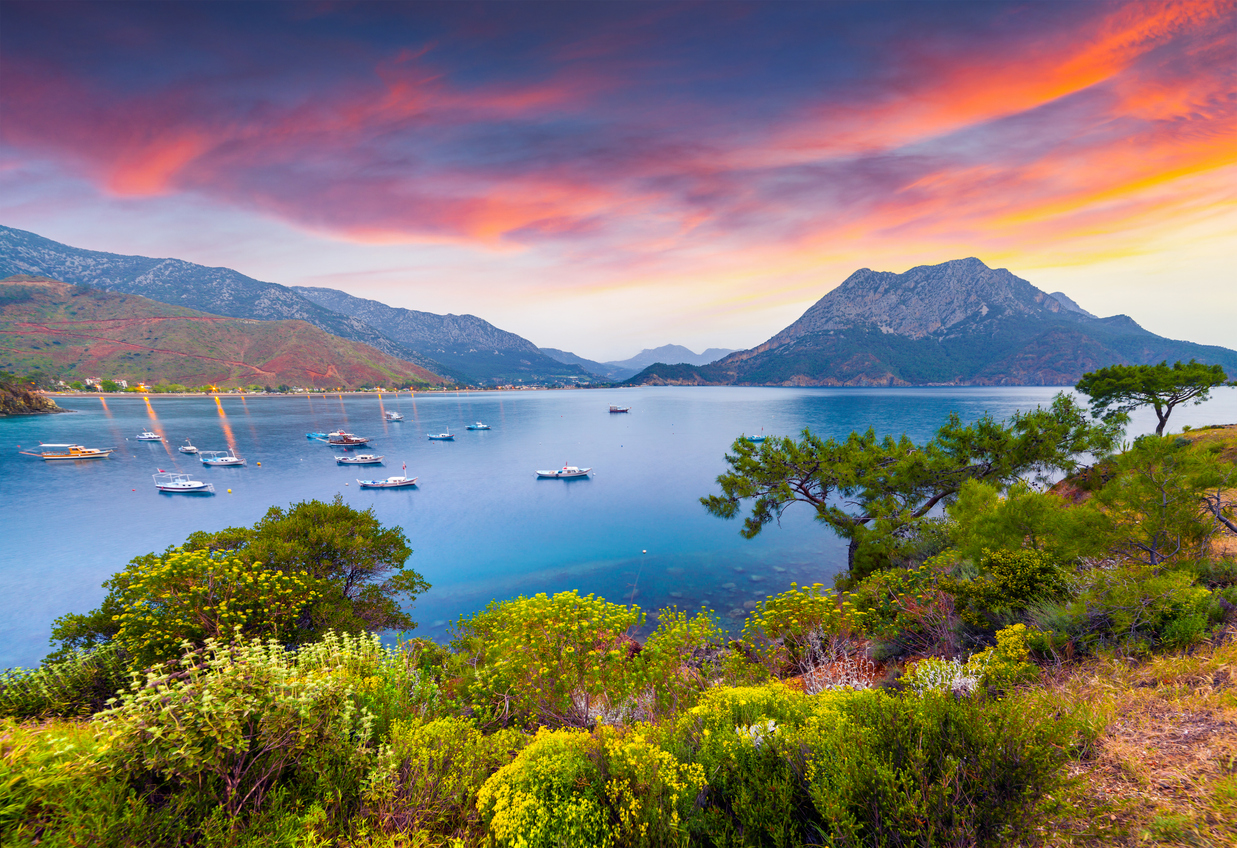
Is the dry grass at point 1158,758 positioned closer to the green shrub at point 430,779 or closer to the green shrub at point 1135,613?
the green shrub at point 1135,613

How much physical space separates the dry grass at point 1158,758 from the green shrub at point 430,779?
295 inches

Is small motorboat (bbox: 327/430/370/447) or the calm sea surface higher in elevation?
small motorboat (bbox: 327/430/370/447)

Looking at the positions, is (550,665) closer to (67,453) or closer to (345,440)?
(345,440)

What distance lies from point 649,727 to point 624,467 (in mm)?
61122

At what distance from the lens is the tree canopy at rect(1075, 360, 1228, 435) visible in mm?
32875

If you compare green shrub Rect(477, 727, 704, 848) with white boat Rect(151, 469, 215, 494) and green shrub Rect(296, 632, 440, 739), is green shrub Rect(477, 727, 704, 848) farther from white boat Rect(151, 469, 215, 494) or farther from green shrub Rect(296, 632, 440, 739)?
white boat Rect(151, 469, 215, 494)

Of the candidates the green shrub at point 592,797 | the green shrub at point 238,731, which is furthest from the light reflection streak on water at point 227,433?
the green shrub at point 592,797

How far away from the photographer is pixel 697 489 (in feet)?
181

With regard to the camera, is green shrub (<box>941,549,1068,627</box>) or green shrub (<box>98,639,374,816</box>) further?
green shrub (<box>941,549,1068,627</box>)

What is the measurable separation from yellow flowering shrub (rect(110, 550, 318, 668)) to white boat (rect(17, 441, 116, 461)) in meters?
89.6

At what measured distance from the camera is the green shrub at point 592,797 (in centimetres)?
555

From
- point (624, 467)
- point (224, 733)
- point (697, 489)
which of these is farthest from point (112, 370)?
point (224, 733)

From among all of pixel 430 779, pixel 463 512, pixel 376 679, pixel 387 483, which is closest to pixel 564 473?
pixel 463 512

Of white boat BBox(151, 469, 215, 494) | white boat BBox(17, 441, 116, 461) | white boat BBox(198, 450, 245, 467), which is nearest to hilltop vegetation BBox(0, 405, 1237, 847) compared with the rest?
white boat BBox(151, 469, 215, 494)
